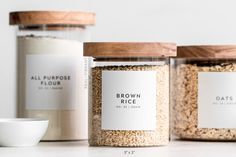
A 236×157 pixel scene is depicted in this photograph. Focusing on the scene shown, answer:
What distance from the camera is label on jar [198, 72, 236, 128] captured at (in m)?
1.22

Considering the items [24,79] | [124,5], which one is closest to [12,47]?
[124,5]

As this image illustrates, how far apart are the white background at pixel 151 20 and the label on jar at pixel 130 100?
0.45 m

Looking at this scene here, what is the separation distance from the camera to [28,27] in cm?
126

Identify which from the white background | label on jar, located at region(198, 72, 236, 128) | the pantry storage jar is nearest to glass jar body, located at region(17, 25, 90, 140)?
the pantry storage jar

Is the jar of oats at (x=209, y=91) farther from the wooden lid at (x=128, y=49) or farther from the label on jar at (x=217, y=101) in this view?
the wooden lid at (x=128, y=49)

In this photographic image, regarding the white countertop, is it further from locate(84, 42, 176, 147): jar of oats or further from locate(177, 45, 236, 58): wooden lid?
locate(177, 45, 236, 58): wooden lid

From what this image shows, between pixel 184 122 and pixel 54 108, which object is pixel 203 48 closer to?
pixel 184 122

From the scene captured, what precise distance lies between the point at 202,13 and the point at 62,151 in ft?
2.03

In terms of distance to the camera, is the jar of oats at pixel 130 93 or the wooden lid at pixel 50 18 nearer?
the jar of oats at pixel 130 93

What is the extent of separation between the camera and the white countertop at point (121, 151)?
106cm

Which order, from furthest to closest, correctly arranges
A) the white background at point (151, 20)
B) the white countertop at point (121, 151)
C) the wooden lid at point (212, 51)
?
the white background at point (151, 20) → the wooden lid at point (212, 51) → the white countertop at point (121, 151)

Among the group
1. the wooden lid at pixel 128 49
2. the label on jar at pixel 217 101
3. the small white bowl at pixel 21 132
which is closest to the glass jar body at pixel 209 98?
the label on jar at pixel 217 101

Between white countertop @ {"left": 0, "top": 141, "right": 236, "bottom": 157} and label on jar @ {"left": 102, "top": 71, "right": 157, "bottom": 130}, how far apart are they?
4cm

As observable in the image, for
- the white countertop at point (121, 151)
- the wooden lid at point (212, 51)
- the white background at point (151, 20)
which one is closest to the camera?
the white countertop at point (121, 151)
